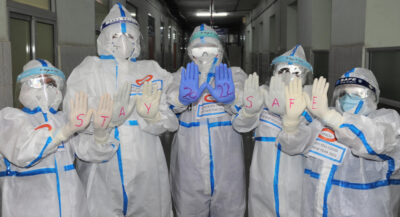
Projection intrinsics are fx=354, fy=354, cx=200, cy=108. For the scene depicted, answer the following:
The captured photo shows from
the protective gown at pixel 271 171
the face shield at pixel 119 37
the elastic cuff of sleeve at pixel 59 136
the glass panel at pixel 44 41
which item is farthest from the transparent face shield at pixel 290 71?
the glass panel at pixel 44 41

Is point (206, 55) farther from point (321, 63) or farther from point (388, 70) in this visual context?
point (321, 63)

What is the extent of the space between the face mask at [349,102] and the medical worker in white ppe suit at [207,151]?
62cm

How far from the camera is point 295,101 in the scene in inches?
65.1

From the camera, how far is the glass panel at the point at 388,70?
3025 millimetres

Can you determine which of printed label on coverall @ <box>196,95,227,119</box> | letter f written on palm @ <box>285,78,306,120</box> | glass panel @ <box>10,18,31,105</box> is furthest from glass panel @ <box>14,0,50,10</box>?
letter f written on palm @ <box>285,78,306,120</box>

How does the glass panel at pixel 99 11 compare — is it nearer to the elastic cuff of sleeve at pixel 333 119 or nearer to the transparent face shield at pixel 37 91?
the transparent face shield at pixel 37 91

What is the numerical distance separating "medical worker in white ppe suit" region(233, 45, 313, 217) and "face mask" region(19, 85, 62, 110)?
99 cm

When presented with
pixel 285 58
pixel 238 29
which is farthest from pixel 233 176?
pixel 238 29

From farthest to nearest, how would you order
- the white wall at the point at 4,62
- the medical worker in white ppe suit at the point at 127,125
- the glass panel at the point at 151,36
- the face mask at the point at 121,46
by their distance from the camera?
the glass panel at the point at 151,36
the white wall at the point at 4,62
the face mask at the point at 121,46
the medical worker in white ppe suit at the point at 127,125

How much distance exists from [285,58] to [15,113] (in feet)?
4.63

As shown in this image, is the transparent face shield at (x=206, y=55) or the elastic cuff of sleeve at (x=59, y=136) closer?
the elastic cuff of sleeve at (x=59, y=136)

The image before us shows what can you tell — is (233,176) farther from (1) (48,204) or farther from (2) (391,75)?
(2) (391,75)

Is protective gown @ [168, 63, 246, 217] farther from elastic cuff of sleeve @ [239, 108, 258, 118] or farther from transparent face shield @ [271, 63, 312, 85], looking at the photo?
transparent face shield @ [271, 63, 312, 85]

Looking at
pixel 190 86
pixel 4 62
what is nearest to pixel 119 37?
pixel 190 86
